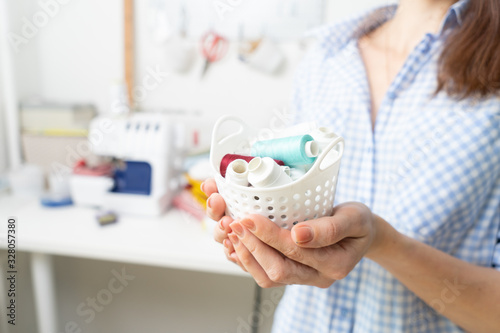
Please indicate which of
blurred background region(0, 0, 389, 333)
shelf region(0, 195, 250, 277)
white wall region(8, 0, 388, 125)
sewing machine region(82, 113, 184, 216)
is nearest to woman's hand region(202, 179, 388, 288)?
shelf region(0, 195, 250, 277)

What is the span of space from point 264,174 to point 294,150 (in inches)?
2.4

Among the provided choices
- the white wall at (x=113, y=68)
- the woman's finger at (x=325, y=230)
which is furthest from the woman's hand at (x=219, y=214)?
the white wall at (x=113, y=68)

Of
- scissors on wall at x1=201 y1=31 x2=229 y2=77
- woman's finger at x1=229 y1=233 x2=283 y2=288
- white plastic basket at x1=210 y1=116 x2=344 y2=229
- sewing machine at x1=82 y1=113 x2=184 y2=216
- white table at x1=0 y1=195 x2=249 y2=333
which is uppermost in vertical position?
scissors on wall at x1=201 y1=31 x2=229 y2=77

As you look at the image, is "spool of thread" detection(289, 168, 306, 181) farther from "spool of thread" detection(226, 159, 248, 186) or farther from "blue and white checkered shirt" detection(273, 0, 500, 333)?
"blue and white checkered shirt" detection(273, 0, 500, 333)

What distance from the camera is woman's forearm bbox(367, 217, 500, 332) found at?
0.55m

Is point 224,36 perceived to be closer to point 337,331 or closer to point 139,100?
point 139,100

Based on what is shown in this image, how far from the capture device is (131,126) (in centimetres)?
115

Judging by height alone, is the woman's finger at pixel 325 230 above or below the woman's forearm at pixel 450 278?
above

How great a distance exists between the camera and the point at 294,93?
824mm

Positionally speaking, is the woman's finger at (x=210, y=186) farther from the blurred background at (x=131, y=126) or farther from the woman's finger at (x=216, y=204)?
the blurred background at (x=131, y=126)

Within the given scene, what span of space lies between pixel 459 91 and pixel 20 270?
136 cm

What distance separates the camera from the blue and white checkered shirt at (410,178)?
58 centimetres

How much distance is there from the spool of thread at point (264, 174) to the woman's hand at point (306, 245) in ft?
0.13

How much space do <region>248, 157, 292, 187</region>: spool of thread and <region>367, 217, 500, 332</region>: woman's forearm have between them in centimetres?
22
